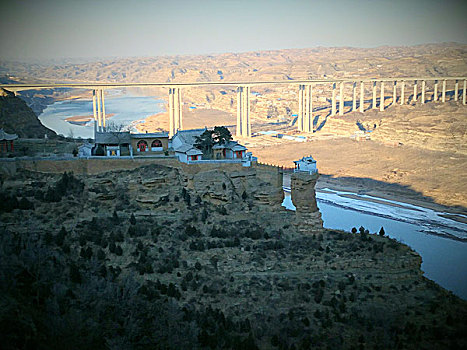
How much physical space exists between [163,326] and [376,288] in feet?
29.7

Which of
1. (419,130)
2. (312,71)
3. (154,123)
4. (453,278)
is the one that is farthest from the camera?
(312,71)

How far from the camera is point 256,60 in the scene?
194m

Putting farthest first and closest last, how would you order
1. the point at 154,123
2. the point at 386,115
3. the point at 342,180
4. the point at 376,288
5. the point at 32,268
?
the point at 154,123
the point at 386,115
the point at 342,180
the point at 376,288
the point at 32,268

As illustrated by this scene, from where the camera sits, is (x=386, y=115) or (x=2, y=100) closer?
→ (x=2, y=100)

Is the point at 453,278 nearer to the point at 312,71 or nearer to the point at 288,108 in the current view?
the point at 288,108

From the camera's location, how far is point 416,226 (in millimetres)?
39438

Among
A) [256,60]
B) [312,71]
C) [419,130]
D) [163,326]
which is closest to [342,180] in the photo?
[419,130]

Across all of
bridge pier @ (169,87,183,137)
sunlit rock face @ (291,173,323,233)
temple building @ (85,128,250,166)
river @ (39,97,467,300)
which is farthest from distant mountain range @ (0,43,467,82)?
sunlit rock face @ (291,173,323,233)

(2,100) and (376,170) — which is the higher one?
(2,100)

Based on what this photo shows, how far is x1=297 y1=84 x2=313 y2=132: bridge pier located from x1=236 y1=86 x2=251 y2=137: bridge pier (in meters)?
8.94

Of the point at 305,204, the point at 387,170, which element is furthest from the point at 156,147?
the point at 387,170

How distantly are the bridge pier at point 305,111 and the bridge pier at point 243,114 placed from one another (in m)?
8.94

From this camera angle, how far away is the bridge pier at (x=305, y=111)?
8619cm

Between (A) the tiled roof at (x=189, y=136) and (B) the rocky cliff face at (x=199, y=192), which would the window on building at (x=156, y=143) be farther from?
(B) the rocky cliff face at (x=199, y=192)
